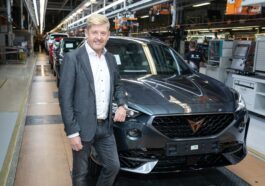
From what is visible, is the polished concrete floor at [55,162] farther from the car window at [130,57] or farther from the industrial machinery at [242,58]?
the industrial machinery at [242,58]

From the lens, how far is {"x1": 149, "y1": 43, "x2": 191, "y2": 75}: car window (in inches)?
A: 184

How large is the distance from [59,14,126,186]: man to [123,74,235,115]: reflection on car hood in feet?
2.17

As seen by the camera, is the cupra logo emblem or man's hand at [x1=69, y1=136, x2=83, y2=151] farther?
the cupra logo emblem

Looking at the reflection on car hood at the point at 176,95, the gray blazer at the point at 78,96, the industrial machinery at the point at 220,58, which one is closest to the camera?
the gray blazer at the point at 78,96

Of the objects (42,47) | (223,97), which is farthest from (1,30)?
(42,47)

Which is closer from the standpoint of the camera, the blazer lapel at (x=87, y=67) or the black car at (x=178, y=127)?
the blazer lapel at (x=87, y=67)

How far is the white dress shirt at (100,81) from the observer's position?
8.45 ft

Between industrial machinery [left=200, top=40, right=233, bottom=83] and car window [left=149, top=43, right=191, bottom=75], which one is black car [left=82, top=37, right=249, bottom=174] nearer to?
car window [left=149, top=43, right=191, bottom=75]

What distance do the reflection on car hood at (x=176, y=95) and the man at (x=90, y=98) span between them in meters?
0.66

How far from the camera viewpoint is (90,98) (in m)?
2.53

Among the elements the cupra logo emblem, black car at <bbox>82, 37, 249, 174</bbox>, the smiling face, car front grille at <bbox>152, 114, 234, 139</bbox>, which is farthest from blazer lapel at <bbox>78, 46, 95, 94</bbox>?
the cupra logo emblem

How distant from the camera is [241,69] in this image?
9008mm

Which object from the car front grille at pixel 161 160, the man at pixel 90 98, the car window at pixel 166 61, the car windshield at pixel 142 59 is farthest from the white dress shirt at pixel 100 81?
the car window at pixel 166 61

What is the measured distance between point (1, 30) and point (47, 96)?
35.8 ft
